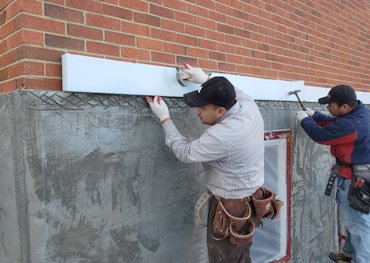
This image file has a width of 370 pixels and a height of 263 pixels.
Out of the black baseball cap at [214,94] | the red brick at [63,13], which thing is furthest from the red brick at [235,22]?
the red brick at [63,13]

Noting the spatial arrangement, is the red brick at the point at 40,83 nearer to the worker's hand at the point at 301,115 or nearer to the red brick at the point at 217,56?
the red brick at the point at 217,56

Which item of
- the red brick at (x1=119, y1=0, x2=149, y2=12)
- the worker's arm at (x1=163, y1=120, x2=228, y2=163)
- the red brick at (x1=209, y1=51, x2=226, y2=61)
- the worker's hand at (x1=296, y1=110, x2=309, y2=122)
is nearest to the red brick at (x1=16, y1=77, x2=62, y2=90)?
the red brick at (x1=119, y1=0, x2=149, y2=12)

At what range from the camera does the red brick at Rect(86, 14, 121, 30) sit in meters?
2.40

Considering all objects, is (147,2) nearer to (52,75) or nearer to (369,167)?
(52,75)

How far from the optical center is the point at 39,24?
2.18 meters

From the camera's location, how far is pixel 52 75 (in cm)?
223

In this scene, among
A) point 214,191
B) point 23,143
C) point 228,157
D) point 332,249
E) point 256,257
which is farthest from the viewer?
point 332,249

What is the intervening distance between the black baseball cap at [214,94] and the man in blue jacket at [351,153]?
63.7 inches

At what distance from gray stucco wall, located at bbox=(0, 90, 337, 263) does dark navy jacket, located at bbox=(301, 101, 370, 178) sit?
1382 mm

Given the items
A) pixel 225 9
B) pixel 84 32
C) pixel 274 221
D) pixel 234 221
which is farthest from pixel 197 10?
pixel 274 221

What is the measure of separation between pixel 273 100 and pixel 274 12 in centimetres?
93

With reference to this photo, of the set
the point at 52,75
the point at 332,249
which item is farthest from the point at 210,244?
the point at 332,249

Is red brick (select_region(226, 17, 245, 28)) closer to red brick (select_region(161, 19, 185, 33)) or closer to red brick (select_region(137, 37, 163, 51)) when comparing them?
red brick (select_region(161, 19, 185, 33))

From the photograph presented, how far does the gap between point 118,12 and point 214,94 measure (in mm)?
836
